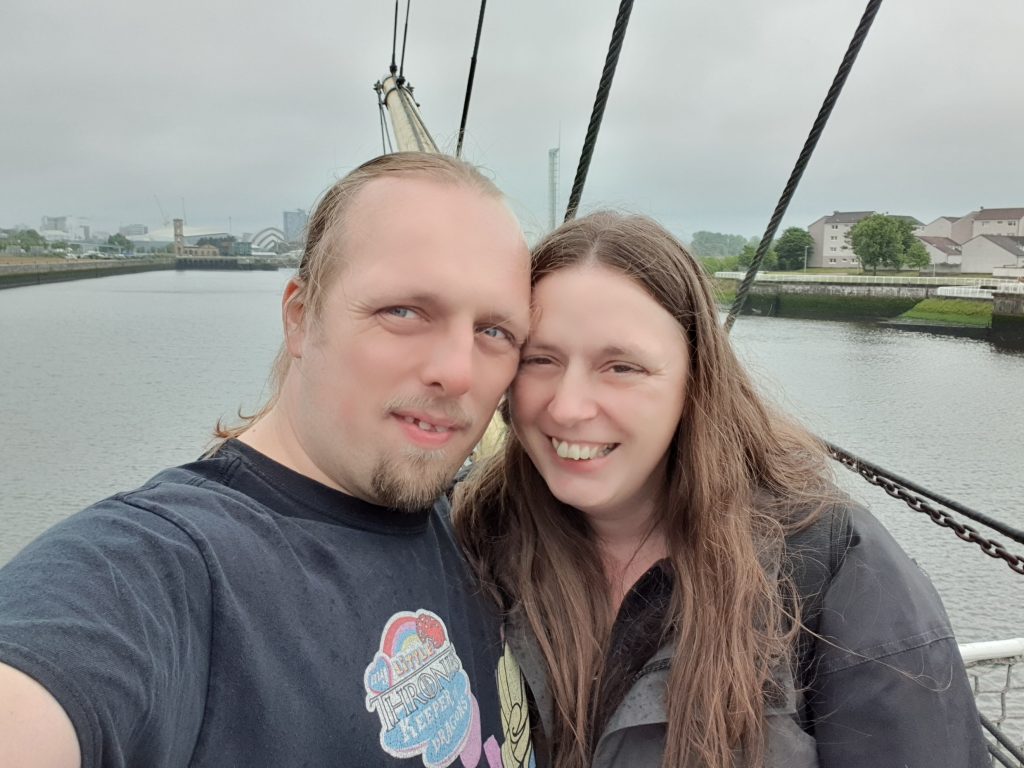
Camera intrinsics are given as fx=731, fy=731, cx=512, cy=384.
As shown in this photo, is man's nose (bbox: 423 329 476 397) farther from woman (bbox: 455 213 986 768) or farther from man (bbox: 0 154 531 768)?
woman (bbox: 455 213 986 768)

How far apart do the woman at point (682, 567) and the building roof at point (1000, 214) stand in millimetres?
69447

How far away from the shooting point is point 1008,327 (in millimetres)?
25188

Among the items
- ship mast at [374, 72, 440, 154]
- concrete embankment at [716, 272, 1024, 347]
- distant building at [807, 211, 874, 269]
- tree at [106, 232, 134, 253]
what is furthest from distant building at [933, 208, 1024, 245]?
tree at [106, 232, 134, 253]

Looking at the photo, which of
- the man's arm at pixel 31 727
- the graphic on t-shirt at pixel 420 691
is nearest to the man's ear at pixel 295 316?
the graphic on t-shirt at pixel 420 691

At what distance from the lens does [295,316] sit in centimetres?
127

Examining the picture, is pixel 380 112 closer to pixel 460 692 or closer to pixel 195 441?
pixel 195 441

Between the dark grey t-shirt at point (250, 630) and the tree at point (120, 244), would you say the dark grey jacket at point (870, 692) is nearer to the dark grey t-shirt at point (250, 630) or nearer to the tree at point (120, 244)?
the dark grey t-shirt at point (250, 630)

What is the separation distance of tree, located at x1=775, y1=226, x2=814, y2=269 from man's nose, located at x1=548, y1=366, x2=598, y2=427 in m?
58.8

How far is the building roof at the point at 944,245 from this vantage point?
193 ft

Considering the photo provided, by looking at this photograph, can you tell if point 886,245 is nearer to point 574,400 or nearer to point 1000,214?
point 1000,214

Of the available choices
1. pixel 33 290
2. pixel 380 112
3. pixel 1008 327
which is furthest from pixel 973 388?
pixel 33 290

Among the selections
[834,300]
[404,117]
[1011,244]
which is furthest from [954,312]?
[404,117]

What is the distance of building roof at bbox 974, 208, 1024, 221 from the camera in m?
58.2

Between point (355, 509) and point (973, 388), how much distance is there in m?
20.6
